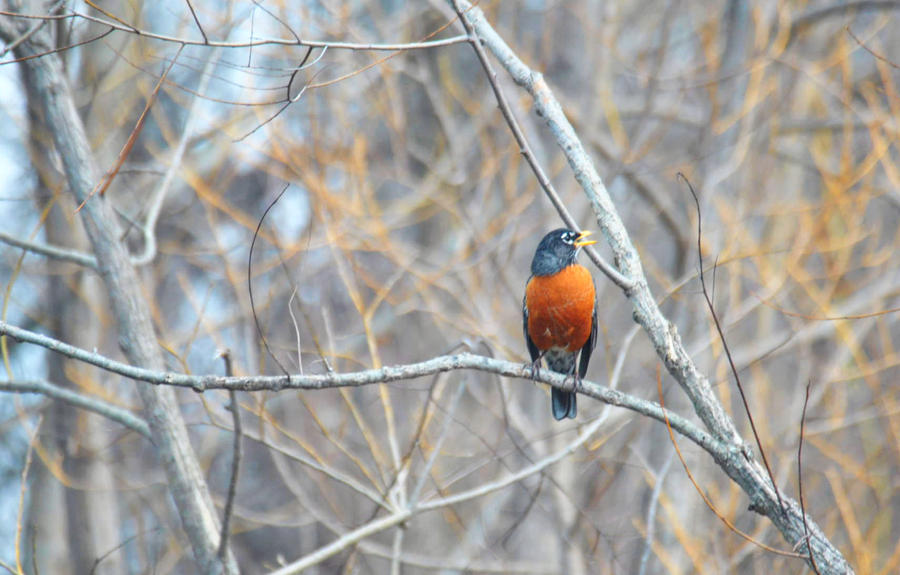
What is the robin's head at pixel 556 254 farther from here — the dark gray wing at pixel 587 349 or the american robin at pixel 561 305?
the dark gray wing at pixel 587 349

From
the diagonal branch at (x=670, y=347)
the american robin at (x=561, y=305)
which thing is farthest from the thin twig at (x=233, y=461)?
the american robin at (x=561, y=305)

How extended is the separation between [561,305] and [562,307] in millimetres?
14

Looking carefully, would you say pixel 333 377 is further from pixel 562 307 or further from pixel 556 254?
pixel 556 254

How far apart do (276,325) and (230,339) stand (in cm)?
248

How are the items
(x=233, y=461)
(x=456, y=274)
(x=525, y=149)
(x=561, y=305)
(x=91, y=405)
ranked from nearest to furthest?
1. (x=525, y=149)
2. (x=233, y=461)
3. (x=91, y=405)
4. (x=561, y=305)
5. (x=456, y=274)

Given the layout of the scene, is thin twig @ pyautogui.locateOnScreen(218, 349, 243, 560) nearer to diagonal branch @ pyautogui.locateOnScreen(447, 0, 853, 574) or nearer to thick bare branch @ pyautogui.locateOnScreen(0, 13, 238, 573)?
thick bare branch @ pyautogui.locateOnScreen(0, 13, 238, 573)

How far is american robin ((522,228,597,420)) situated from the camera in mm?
4895

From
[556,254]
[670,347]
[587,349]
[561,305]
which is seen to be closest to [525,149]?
[670,347]

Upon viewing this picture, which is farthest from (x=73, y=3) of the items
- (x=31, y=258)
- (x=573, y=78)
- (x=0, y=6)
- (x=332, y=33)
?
(x=573, y=78)

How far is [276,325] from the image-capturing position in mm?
11367

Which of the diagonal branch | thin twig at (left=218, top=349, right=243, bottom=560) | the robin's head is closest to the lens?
the diagonal branch

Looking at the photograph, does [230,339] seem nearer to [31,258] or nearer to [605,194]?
[31,258]

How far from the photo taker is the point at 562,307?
16.0ft

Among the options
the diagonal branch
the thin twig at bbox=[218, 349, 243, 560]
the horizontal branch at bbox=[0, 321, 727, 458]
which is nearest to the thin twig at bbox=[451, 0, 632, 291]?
the diagonal branch
